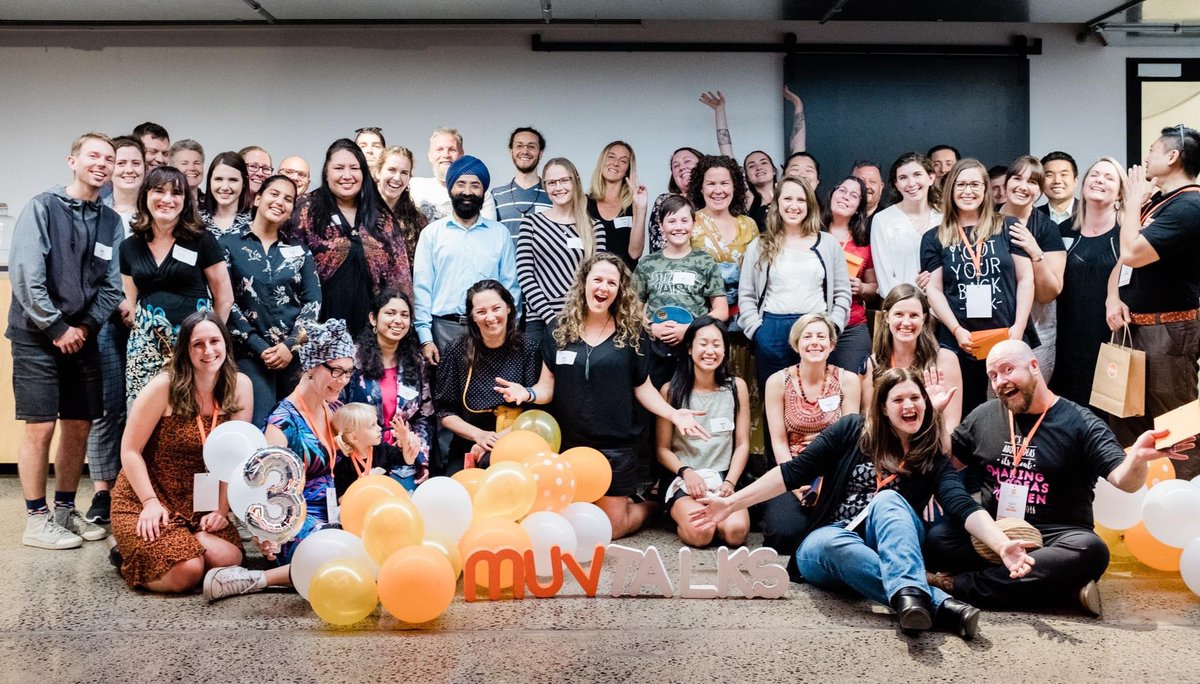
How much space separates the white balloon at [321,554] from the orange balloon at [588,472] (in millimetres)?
902

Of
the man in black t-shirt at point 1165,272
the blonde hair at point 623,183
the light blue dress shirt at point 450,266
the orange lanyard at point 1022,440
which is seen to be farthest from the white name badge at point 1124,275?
the light blue dress shirt at point 450,266

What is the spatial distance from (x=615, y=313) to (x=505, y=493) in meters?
1.16

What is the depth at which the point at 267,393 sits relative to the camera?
13.6ft

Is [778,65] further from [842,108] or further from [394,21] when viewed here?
[394,21]

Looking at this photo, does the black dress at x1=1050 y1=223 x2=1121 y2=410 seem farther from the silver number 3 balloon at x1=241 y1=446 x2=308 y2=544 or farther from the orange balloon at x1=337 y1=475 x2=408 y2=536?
the silver number 3 balloon at x1=241 y1=446 x2=308 y2=544

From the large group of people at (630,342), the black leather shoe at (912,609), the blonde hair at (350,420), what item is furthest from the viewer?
the blonde hair at (350,420)

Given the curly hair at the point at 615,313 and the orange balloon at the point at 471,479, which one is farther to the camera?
the curly hair at the point at 615,313

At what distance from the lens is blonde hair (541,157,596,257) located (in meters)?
4.68

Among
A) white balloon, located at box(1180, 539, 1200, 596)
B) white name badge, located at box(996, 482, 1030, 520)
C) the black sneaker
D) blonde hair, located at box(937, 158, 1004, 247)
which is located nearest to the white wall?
blonde hair, located at box(937, 158, 1004, 247)

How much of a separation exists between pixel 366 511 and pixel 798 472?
1.46 meters

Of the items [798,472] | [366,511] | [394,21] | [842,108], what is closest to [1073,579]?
[798,472]

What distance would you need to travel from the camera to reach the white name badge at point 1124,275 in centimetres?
422

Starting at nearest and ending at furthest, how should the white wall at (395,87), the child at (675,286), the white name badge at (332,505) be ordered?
the white name badge at (332,505) → the child at (675,286) → the white wall at (395,87)

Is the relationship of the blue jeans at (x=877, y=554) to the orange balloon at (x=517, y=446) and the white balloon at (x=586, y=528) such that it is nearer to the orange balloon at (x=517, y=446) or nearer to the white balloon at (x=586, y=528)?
the white balloon at (x=586, y=528)
